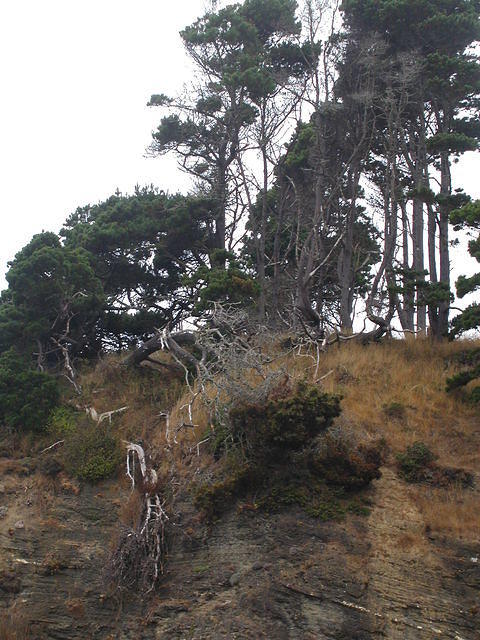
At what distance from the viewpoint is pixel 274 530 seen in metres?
10.9

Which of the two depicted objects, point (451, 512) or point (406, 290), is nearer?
point (451, 512)

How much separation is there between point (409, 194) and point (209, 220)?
6.94 m

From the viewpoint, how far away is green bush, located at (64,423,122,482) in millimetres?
13789

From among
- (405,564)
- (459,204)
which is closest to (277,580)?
(405,564)

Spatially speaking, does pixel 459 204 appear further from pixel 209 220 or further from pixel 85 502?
pixel 85 502

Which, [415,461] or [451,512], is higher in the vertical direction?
[415,461]

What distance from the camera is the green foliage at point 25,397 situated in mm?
15188

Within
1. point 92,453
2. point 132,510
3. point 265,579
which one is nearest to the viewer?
point 265,579

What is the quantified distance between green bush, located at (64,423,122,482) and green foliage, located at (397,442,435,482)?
5.36m

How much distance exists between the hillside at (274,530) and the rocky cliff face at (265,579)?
2 cm

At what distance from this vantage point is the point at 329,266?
23.0 metres

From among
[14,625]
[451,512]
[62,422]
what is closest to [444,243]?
[451,512]

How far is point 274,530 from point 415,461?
2.59m

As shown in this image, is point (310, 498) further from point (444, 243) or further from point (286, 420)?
point (444, 243)
